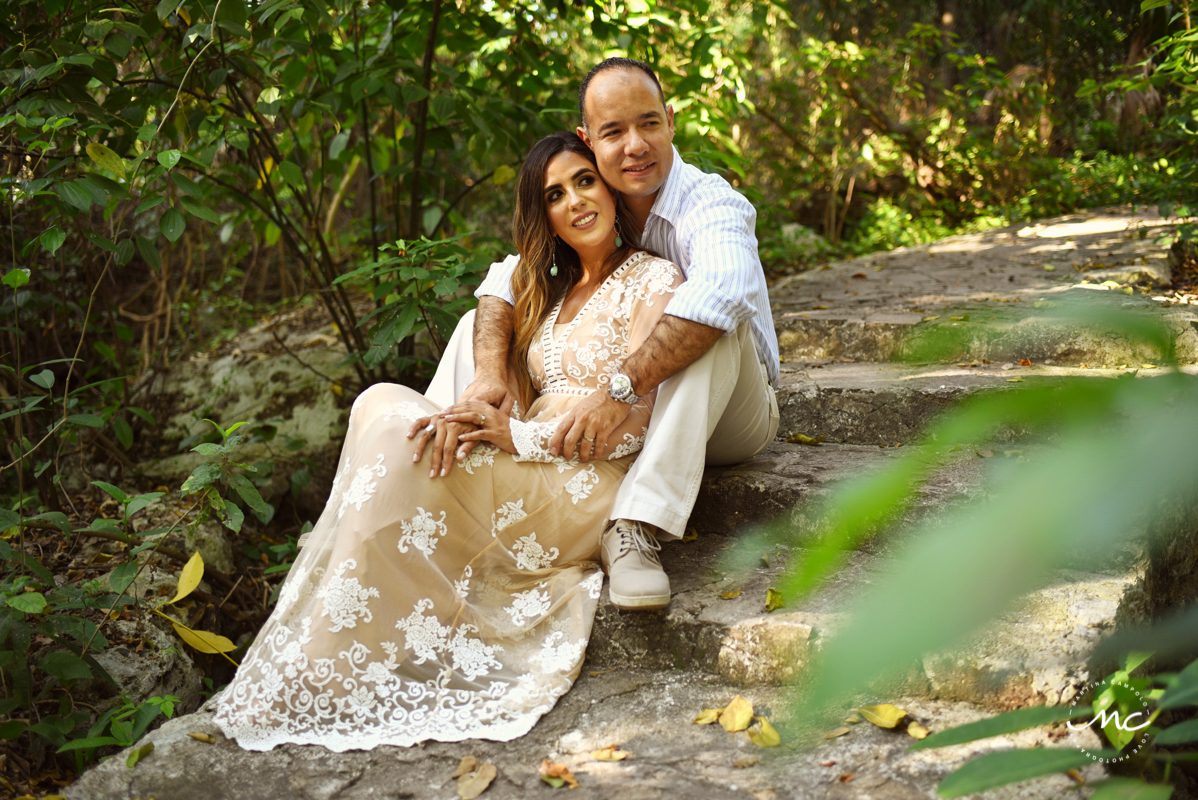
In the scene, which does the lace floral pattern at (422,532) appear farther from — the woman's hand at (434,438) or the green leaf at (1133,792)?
the green leaf at (1133,792)

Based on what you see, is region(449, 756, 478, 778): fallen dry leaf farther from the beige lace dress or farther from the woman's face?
the woman's face

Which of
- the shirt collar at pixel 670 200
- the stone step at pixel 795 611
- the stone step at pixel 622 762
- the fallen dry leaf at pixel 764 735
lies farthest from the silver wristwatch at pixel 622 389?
the fallen dry leaf at pixel 764 735

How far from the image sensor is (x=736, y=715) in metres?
1.70

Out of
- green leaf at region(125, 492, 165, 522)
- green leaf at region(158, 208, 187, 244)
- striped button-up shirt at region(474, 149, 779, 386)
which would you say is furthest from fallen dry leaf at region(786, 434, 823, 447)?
green leaf at region(158, 208, 187, 244)

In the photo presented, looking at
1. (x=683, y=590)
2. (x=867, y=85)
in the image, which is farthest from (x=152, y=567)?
(x=867, y=85)

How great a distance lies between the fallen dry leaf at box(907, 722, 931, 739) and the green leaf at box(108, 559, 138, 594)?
1897mm

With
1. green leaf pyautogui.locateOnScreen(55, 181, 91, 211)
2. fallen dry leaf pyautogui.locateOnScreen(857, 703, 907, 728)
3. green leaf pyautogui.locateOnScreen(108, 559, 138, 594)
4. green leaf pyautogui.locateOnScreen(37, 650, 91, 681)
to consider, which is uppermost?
green leaf pyautogui.locateOnScreen(55, 181, 91, 211)

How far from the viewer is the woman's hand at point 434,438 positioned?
1.97 meters

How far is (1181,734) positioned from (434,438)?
63.9 inches

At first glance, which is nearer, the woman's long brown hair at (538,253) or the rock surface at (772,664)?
the rock surface at (772,664)

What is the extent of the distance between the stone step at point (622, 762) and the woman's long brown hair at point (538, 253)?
39.8 inches

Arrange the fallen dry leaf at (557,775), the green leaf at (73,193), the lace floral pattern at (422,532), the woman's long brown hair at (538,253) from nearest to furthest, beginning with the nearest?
the fallen dry leaf at (557,775) < the lace floral pattern at (422,532) < the green leaf at (73,193) < the woman's long brown hair at (538,253)

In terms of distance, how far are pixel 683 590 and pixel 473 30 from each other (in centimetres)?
262

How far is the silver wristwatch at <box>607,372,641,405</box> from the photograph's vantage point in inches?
80.7
